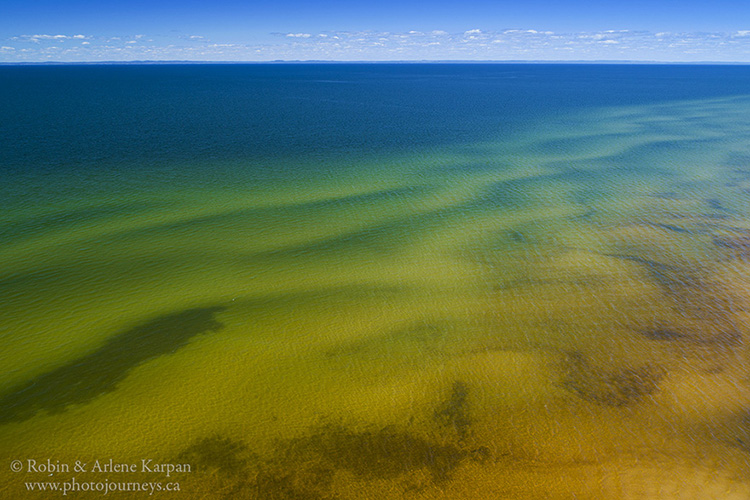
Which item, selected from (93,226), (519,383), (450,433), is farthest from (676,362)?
(93,226)

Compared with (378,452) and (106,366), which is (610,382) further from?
(106,366)

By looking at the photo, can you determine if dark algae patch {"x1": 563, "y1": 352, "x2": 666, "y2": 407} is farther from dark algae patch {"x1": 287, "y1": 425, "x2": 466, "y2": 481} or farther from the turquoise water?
dark algae patch {"x1": 287, "y1": 425, "x2": 466, "y2": 481}

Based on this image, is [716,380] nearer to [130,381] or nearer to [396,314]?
[396,314]

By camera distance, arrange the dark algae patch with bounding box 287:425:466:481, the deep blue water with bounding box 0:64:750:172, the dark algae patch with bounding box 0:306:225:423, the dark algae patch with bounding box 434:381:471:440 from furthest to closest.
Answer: the deep blue water with bounding box 0:64:750:172 → the dark algae patch with bounding box 0:306:225:423 → the dark algae patch with bounding box 434:381:471:440 → the dark algae patch with bounding box 287:425:466:481

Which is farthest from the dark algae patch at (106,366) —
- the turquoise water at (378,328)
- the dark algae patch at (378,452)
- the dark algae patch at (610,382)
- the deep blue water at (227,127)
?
the deep blue water at (227,127)

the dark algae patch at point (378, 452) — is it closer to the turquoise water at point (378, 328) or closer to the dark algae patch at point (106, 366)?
the turquoise water at point (378, 328)

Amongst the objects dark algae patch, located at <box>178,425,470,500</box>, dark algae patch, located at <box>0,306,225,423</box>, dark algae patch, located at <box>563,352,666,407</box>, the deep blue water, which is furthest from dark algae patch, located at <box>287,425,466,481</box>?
the deep blue water

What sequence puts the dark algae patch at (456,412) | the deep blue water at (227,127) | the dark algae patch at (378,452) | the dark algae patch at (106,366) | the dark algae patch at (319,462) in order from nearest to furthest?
the dark algae patch at (319,462), the dark algae patch at (378,452), the dark algae patch at (456,412), the dark algae patch at (106,366), the deep blue water at (227,127)
